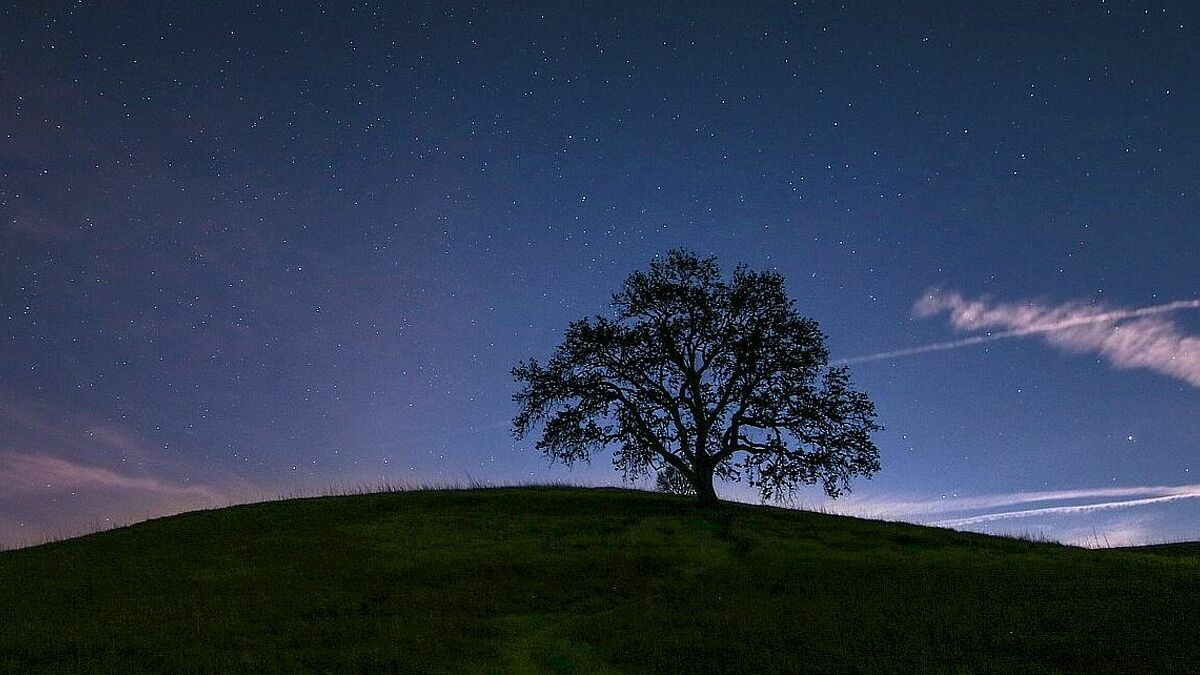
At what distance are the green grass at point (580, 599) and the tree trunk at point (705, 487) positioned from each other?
2898 millimetres

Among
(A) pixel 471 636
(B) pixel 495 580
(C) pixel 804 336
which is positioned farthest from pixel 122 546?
(C) pixel 804 336

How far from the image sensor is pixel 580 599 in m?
29.0

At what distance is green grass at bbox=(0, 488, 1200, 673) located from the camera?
2131cm

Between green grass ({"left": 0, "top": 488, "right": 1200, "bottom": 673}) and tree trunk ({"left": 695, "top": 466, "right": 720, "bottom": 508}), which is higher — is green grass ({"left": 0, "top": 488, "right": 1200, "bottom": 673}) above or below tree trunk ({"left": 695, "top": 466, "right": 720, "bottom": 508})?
below

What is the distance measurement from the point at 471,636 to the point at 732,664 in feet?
25.0

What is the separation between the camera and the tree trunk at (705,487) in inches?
Answer: 1890

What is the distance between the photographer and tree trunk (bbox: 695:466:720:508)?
157ft

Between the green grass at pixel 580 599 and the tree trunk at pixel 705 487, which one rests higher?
the tree trunk at pixel 705 487

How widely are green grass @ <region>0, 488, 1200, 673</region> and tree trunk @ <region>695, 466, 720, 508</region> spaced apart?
114 inches

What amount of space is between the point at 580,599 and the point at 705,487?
20.5 m

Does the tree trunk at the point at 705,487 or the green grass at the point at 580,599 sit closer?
the green grass at the point at 580,599

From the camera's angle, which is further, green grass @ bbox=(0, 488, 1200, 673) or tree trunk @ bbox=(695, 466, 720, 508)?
tree trunk @ bbox=(695, 466, 720, 508)

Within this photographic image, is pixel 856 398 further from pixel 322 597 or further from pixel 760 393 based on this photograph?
pixel 322 597

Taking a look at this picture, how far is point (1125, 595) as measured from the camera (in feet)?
91.5
